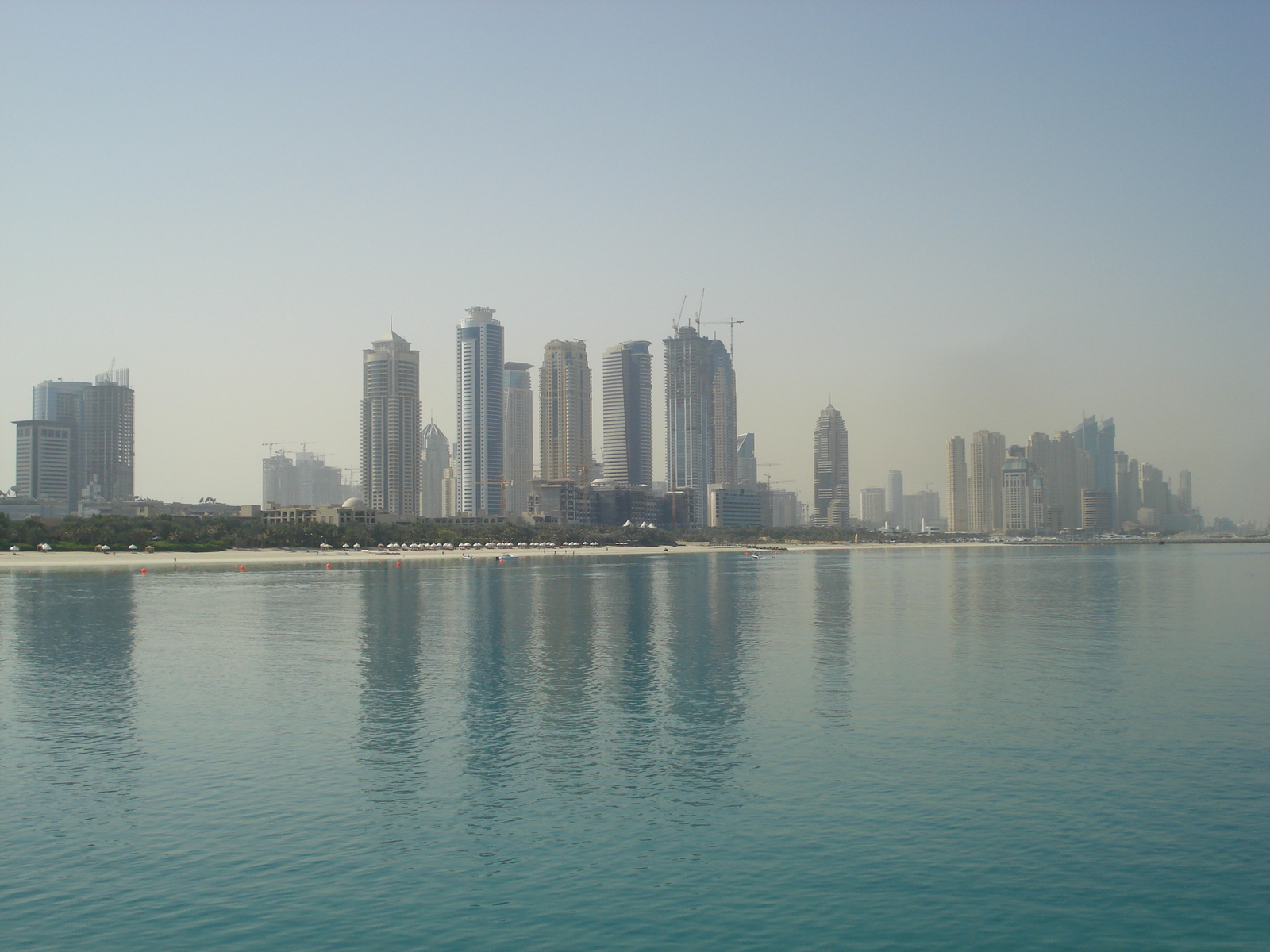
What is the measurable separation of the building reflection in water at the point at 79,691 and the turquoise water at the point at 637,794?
27cm

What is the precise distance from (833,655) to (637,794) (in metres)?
33.5

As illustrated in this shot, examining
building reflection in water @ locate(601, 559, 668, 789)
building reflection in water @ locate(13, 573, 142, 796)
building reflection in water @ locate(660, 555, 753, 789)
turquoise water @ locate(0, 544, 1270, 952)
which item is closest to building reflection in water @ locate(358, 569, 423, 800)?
turquoise water @ locate(0, 544, 1270, 952)

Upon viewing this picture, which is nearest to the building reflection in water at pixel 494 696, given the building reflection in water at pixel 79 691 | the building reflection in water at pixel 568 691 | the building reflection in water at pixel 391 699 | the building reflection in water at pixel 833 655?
the building reflection in water at pixel 568 691

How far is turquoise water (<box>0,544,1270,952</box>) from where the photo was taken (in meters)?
21.6

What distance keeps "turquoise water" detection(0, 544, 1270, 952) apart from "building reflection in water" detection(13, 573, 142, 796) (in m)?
0.27

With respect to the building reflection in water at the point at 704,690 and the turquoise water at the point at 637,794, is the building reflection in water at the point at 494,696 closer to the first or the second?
the turquoise water at the point at 637,794

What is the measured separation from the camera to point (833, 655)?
2426 inches

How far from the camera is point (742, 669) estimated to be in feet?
182

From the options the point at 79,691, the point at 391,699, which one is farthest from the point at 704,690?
the point at 79,691

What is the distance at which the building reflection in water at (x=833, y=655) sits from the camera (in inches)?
1763

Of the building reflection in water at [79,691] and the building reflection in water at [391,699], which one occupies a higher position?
the building reflection in water at [79,691]

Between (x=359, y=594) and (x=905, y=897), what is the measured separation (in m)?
103

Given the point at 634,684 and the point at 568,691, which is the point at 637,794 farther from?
the point at 634,684

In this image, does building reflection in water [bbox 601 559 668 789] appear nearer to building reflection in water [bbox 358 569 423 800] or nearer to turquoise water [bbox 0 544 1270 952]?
turquoise water [bbox 0 544 1270 952]
